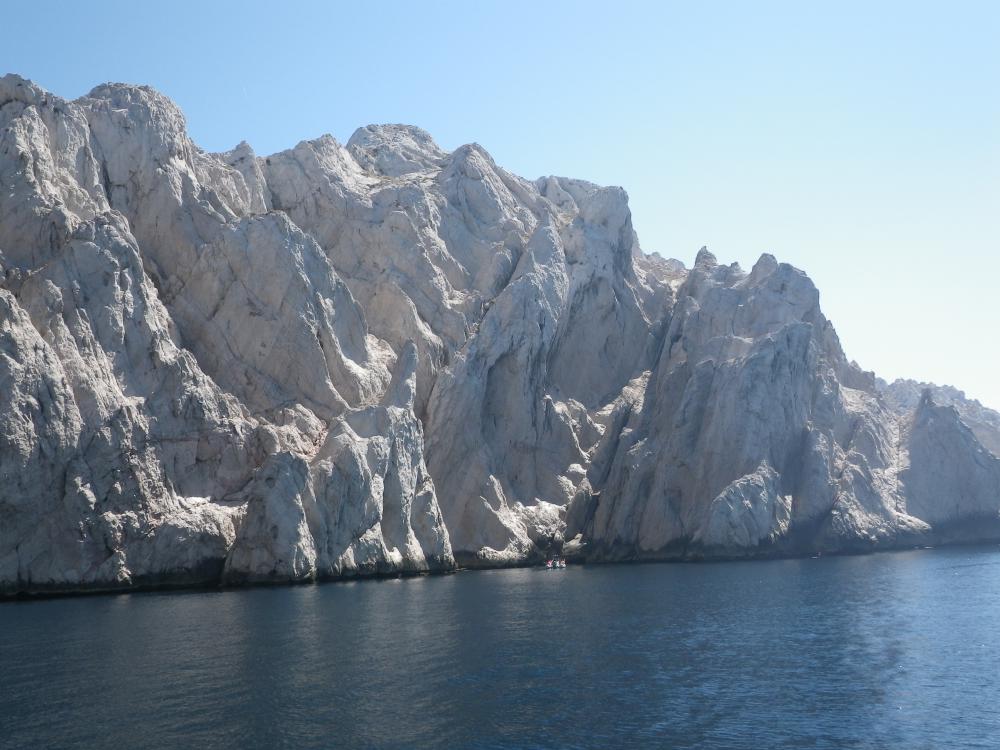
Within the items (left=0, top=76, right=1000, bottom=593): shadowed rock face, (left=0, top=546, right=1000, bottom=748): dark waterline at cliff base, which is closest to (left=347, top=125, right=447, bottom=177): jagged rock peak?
(left=0, top=76, right=1000, bottom=593): shadowed rock face

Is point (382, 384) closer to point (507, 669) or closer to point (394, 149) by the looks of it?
point (394, 149)

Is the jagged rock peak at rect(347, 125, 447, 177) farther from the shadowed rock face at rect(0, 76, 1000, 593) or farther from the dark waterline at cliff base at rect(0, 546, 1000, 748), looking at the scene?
the dark waterline at cliff base at rect(0, 546, 1000, 748)

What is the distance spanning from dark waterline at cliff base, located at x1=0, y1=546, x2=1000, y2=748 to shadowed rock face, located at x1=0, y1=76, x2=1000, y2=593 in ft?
33.9

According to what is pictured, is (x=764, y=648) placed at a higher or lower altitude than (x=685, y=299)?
lower

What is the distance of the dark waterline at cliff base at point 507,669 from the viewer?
3291cm

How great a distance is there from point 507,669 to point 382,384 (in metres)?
56.3

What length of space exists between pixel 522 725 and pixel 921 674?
18.6 meters

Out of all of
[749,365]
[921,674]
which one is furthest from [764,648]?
[749,365]

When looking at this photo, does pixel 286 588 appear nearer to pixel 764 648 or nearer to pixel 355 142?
pixel 764 648

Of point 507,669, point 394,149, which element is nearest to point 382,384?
point 394,149

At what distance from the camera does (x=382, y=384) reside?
316 feet

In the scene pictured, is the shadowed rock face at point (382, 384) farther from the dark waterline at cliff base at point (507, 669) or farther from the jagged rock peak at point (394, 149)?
the dark waterline at cliff base at point (507, 669)

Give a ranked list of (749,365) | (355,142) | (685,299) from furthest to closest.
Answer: (355,142), (685,299), (749,365)

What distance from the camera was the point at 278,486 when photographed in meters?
74.2
